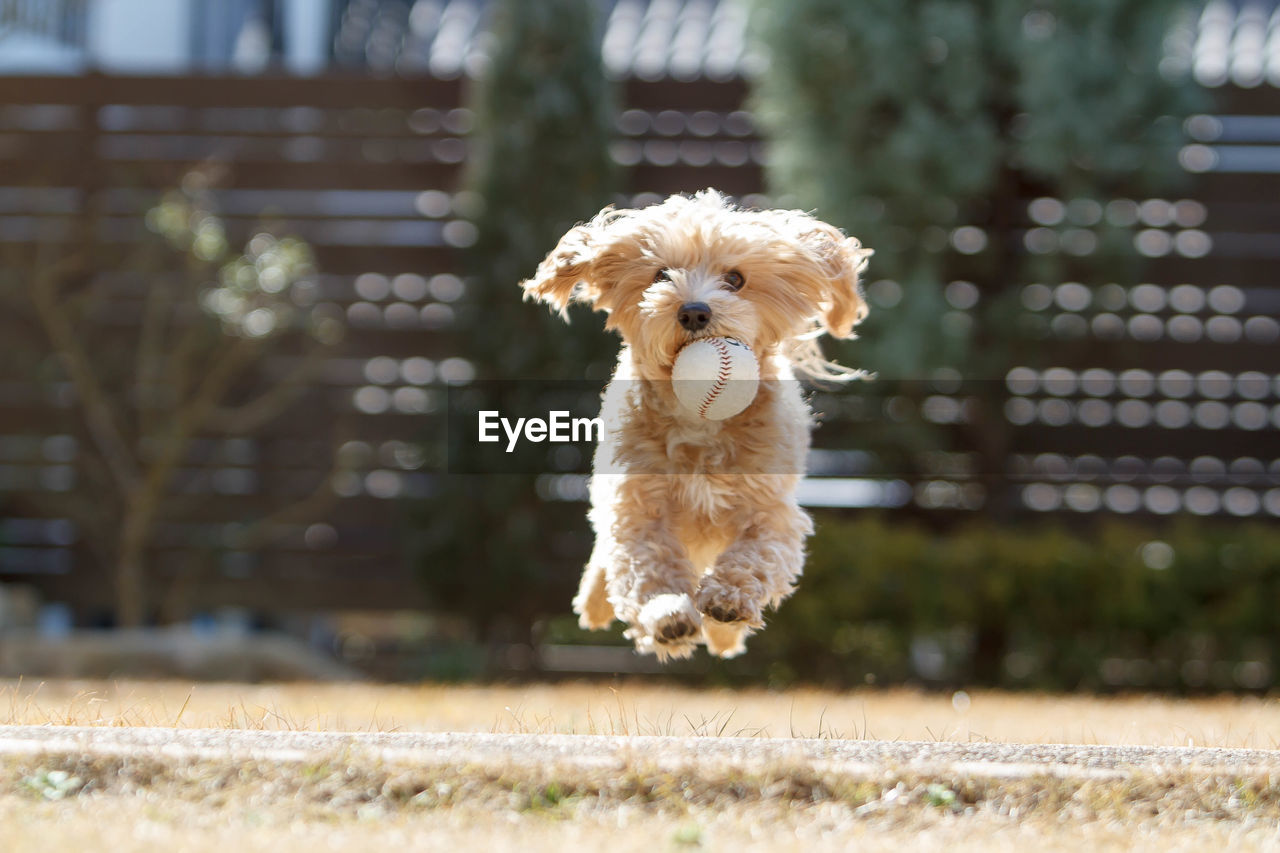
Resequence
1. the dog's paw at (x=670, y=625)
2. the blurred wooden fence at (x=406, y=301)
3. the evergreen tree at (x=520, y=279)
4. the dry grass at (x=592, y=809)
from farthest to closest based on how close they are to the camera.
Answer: the blurred wooden fence at (x=406, y=301), the evergreen tree at (x=520, y=279), the dog's paw at (x=670, y=625), the dry grass at (x=592, y=809)

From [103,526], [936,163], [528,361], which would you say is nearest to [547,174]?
[528,361]

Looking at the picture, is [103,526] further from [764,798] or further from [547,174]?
[764,798]

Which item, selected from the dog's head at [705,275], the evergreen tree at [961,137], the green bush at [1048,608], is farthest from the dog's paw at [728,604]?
the evergreen tree at [961,137]

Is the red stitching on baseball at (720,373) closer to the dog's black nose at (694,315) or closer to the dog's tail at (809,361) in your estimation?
the dog's black nose at (694,315)

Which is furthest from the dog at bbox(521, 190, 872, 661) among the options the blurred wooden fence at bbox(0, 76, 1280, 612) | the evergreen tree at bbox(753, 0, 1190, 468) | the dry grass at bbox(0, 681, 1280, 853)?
the blurred wooden fence at bbox(0, 76, 1280, 612)

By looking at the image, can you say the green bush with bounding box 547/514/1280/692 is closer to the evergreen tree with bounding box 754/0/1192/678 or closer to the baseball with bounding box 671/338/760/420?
the evergreen tree with bounding box 754/0/1192/678

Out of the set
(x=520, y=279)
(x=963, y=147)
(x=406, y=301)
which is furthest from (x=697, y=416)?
(x=406, y=301)
